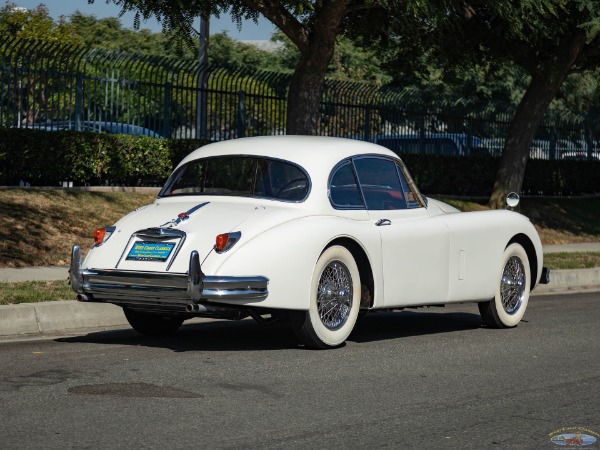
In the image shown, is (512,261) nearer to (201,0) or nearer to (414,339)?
(414,339)

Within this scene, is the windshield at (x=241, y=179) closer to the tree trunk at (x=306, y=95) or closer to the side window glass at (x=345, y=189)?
the side window glass at (x=345, y=189)

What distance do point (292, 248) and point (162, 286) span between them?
1.00 meters

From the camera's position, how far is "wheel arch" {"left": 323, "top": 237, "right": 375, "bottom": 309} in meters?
9.56

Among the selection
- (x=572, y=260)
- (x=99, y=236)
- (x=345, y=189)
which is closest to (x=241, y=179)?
(x=345, y=189)

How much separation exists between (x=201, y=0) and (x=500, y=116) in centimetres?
1475

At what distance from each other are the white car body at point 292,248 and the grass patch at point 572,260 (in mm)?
6998

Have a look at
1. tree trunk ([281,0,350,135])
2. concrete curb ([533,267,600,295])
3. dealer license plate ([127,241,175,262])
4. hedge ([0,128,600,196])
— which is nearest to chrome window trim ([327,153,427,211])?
dealer license plate ([127,241,175,262])

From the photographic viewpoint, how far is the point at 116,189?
20.3 meters

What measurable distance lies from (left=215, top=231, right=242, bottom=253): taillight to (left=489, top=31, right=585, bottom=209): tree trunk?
714 inches

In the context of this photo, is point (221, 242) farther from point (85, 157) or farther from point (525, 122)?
point (525, 122)

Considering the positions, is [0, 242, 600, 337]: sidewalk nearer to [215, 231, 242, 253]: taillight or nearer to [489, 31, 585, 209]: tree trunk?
[215, 231, 242, 253]: taillight

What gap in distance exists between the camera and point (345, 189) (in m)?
9.92

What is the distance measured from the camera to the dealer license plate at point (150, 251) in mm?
8805

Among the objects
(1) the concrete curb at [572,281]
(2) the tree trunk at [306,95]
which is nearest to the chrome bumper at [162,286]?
(1) the concrete curb at [572,281]
